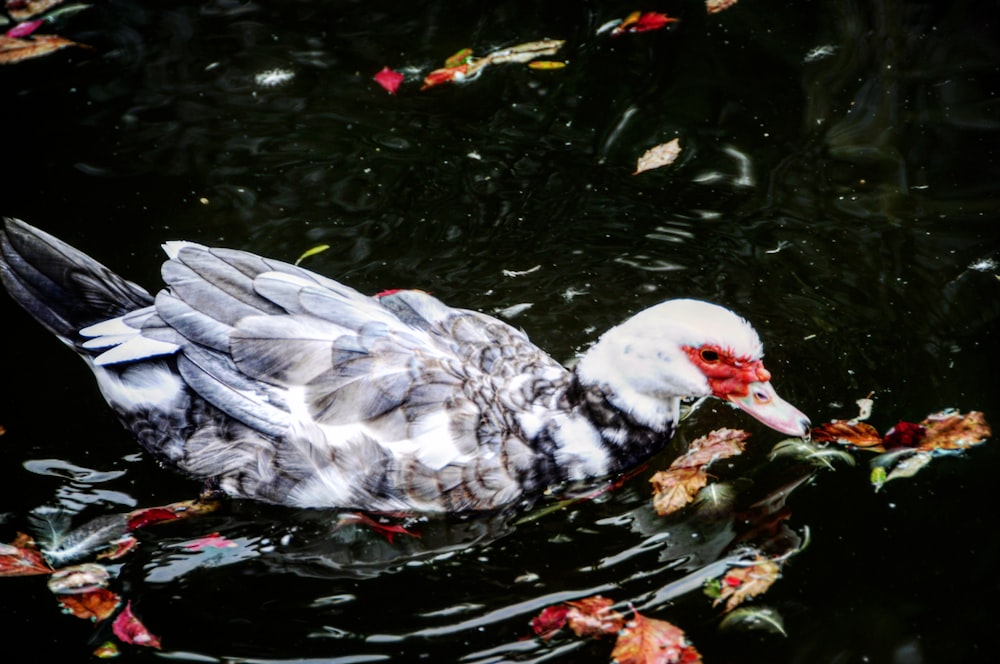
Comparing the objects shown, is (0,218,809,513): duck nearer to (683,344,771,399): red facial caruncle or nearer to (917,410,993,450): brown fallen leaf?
(683,344,771,399): red facial caruncle

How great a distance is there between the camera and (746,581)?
12.3 feet

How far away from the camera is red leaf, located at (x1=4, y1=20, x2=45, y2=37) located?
7.38m

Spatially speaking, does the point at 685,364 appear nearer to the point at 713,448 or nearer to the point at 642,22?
the point at 713,448

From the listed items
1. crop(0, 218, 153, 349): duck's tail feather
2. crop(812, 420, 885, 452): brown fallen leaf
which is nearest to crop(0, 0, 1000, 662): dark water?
crop(812, 420, 885, 452): brown fallen leaf

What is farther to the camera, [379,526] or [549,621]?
[379,526]

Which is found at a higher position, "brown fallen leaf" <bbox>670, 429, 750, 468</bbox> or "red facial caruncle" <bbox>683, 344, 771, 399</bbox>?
"red facial caruncle" <bbox>683, 344, 771, 399</bbox>

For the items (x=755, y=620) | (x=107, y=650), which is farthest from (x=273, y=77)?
(x=755, y=620)

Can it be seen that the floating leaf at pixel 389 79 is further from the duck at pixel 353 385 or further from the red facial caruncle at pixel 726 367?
the red facial caruncle at pixel 726 367

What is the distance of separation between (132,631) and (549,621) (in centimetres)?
148

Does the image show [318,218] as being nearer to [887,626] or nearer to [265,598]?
[265,598]

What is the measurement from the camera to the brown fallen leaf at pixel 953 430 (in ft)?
13.8

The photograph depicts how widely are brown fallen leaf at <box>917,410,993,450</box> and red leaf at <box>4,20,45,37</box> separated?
20.9 feet

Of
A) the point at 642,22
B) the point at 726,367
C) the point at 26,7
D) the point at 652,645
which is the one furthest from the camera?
the point at 26,7

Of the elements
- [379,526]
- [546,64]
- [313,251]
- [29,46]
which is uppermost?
[29,46]
